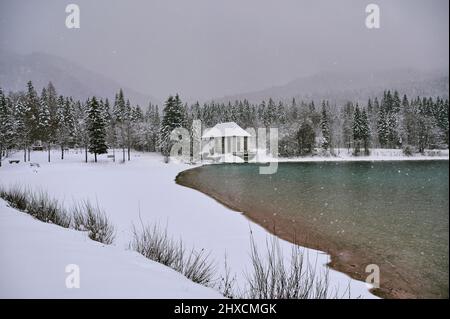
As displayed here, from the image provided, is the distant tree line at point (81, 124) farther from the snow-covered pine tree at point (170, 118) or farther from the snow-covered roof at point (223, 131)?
the snow-covered roof at point (223, 131)

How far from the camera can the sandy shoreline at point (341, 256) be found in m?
8.26

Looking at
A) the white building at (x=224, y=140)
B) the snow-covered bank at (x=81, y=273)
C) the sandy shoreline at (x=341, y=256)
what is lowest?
the sandy shoreline at (x=341, y=256)

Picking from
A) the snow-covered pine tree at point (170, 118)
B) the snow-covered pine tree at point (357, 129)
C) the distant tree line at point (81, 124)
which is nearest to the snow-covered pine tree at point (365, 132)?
the snow-covered pine tree at point (357, 129)

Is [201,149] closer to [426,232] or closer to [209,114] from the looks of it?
[209,114]

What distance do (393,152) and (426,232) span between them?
5992 centimetres

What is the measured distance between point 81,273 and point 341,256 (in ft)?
31.8

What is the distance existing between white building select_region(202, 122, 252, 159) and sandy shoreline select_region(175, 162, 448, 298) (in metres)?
51.9

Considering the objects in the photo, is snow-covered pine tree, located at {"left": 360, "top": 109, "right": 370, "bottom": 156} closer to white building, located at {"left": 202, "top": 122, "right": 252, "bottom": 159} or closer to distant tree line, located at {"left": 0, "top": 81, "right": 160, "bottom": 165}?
white building, located at {"left": 202, "top": 122, "right": 252, "bottom": 159}

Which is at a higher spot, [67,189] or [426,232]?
[67,189]

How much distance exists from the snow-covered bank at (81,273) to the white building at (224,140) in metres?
61.8

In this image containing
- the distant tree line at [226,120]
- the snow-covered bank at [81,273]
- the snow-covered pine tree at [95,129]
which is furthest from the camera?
the distant tree line at [226,120]

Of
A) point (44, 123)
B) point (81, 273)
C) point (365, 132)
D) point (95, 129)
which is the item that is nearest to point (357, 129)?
point (365, 132)
